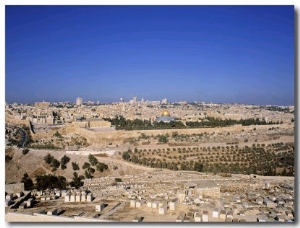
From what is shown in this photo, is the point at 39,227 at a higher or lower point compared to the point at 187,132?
lower

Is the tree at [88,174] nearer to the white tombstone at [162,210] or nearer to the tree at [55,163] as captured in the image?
the tree at [55,163]

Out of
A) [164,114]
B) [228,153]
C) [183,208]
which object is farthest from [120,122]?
[183,208]

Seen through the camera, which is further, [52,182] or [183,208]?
[52,182]

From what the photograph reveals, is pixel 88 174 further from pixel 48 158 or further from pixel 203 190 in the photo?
pixel 203 190

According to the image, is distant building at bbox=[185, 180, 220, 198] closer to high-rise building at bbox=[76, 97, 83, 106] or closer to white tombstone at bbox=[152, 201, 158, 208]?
white tombstone at bbox=[152, 201, 158, 208]

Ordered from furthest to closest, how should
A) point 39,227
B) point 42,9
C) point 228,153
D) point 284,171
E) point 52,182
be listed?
point 228,153 → point 52,182 → point 284,171 → point 42,9 → point 39,227

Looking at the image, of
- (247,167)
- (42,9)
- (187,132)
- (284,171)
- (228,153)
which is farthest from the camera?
(187,132)

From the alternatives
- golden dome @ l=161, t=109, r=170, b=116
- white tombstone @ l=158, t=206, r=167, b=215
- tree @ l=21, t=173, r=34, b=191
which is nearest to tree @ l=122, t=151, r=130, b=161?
golden dome @ l=161, t=109, r=170, b=116
